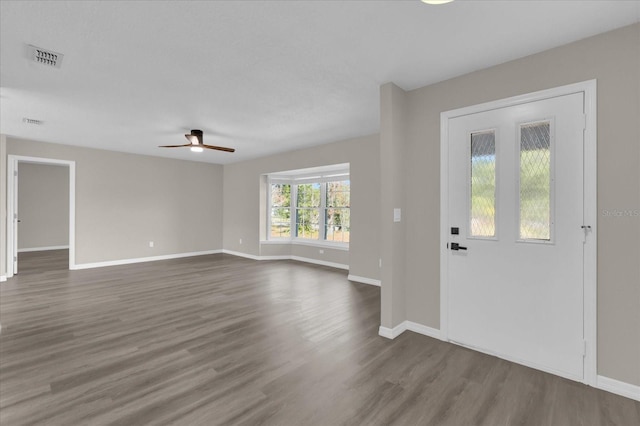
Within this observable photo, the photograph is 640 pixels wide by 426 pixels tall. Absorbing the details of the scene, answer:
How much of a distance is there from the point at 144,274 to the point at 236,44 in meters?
5.04

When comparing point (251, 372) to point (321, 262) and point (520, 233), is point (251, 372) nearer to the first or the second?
point (520, 233)

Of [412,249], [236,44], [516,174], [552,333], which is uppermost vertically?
[236,44]

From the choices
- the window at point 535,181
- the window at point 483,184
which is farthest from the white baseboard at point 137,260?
the window at point 535,181

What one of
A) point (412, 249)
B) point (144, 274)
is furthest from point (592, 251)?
point (144, 274)

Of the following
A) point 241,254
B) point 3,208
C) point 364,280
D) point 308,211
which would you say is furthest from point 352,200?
point 3,208

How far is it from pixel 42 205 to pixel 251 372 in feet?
32.9

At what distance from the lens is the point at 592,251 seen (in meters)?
2.09

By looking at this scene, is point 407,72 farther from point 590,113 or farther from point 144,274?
point 144,274

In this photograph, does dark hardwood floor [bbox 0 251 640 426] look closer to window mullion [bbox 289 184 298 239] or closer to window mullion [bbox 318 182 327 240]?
window mullion [bbox 318 182 327 240]

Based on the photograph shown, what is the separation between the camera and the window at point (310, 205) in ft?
21.0

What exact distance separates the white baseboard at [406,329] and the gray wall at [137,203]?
253 inches

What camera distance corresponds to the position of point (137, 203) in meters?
6.79

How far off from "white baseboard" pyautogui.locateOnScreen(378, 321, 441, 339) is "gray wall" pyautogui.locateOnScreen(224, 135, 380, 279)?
1925mm

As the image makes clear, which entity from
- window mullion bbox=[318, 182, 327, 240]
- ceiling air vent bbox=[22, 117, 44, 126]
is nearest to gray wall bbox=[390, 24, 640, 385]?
window mullion bbox=[318, 182, 327, 240]
